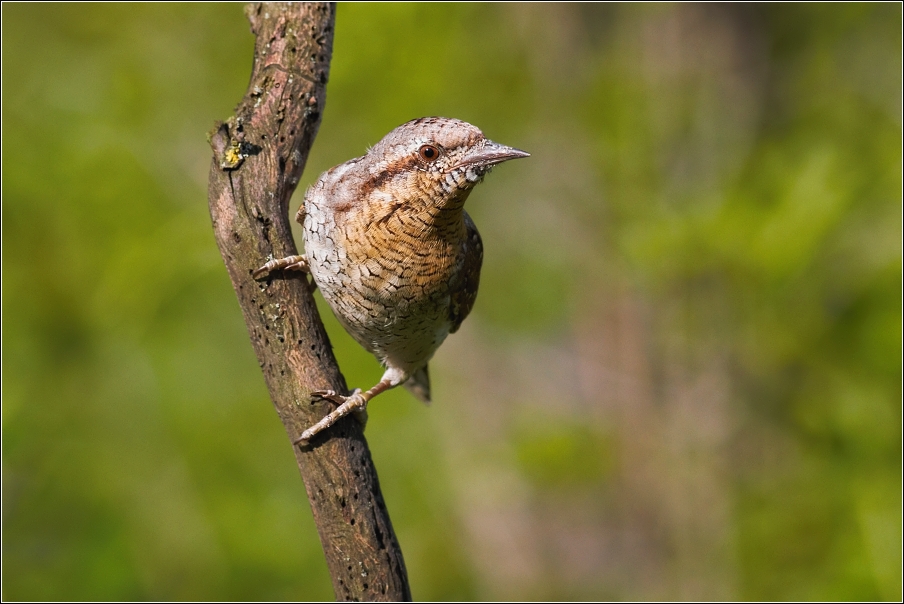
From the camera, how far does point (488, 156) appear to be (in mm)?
2346

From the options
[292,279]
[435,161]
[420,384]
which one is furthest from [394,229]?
[420,384]

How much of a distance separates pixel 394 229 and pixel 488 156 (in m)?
0.38

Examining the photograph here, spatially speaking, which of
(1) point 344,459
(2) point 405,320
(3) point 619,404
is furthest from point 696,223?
(1) point 344,459

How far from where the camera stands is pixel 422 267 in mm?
2555

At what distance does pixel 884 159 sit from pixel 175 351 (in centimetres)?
401

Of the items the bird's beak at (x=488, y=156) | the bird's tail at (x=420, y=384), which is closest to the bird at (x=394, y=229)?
the bird's beak at (x=488, y=156)

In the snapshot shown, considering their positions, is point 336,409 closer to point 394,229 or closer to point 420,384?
point 394,229

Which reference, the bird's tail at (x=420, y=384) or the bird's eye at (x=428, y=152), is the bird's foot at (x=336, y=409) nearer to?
the bird's eye at (x=428, y=152)

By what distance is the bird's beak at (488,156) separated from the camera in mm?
2346

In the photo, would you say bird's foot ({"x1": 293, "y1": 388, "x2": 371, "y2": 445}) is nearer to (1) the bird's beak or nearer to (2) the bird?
(2) the bird

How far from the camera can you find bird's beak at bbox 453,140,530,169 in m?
2.35

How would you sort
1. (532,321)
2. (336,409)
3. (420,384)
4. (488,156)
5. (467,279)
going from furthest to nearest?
(532,321)
(420,384)
(467,279)
(336,409)
(488,156)

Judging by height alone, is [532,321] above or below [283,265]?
below

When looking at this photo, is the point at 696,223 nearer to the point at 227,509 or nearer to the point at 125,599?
the point at 227,509
